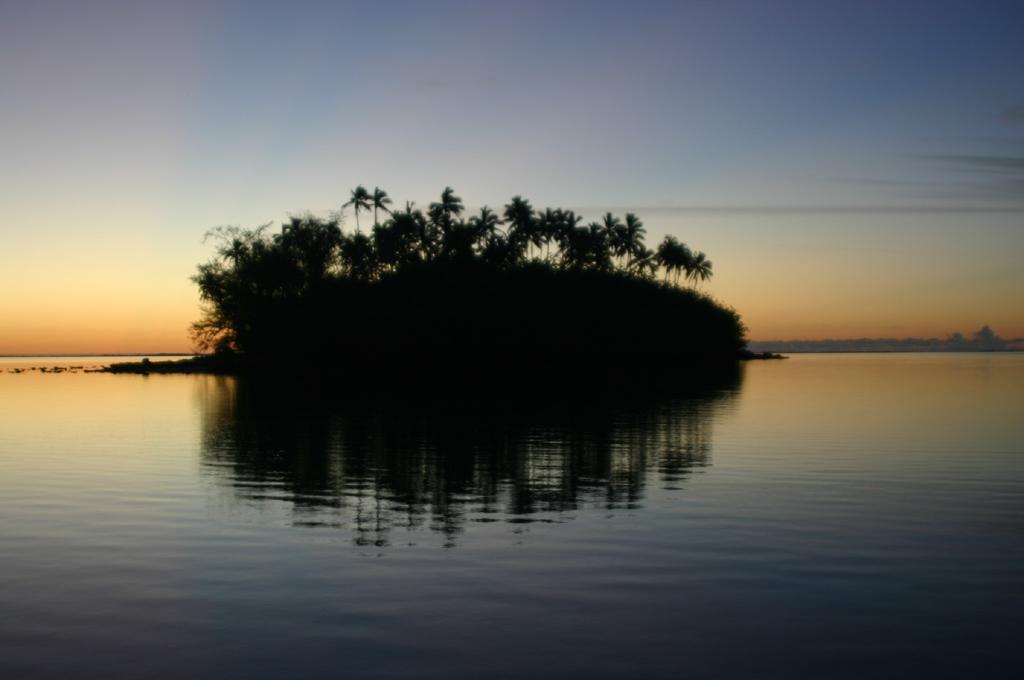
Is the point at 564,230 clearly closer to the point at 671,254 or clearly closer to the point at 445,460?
the point at 671,254

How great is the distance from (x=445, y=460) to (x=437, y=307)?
272 ft

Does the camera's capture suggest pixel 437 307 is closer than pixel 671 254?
Yes

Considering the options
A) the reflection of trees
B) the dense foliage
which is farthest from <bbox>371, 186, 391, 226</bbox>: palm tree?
the reflection of trees

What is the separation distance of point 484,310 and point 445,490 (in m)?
90.8

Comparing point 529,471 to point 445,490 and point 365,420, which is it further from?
point 365,420

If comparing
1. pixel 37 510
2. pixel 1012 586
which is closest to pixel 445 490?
pixel 37 510

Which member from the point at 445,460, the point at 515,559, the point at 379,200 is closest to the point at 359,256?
the point at 379,200

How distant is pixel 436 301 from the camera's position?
10969 centimetres

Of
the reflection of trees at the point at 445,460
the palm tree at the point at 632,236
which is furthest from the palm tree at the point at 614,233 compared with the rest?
the reflection of trees at the point at 445,460

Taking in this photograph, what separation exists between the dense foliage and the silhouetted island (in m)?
0.18

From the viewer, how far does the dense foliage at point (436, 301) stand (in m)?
110

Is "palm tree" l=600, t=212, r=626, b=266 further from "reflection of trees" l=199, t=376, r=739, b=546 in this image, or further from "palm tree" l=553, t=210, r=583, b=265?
"reflection of trees" l=199, t=376, r=739, b=546

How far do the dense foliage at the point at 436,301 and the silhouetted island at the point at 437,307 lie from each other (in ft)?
0.57

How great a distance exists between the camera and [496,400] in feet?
189
